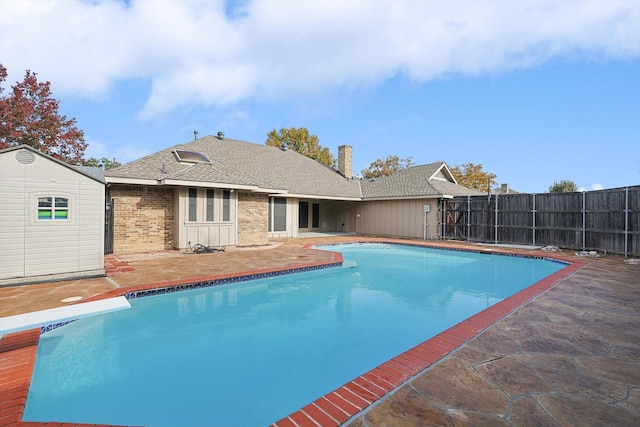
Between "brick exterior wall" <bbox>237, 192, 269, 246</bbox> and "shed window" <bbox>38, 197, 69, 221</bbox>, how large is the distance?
668cm

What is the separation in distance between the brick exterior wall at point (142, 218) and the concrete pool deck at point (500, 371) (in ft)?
16.7

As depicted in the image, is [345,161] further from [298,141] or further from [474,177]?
[474,177]

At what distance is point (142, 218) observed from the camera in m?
10.9

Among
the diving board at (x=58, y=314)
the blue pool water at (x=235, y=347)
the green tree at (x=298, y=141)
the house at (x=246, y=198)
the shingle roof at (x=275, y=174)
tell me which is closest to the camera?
the blue pool water at (x=235, y=347)

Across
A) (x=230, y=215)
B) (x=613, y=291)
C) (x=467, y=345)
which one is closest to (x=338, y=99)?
(x=230, y=215)

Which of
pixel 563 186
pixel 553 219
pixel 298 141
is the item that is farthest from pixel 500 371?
pixel 298 141

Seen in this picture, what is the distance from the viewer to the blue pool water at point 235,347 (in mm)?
2986

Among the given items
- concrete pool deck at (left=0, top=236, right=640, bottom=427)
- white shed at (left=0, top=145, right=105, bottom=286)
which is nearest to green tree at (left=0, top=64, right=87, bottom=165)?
white shed at (left=0, top=145, right=105, bottom=286)

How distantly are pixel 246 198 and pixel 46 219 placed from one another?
729cm

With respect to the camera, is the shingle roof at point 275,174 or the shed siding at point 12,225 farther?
the shingle roof at point 275,174

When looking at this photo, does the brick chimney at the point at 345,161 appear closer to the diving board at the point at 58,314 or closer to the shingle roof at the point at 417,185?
the shingle roof at the point at 417,185

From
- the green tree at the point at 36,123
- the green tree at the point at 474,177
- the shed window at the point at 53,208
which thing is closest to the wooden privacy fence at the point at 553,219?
the shed window at the point at 53,208

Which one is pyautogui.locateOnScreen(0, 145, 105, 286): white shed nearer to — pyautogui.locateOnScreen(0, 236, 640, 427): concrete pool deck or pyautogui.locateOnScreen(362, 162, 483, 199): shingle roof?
pyautogui.locateOnScreen(0, 236, 640, 427): concrete pool deck

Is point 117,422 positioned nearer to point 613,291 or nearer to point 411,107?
point 613,291
